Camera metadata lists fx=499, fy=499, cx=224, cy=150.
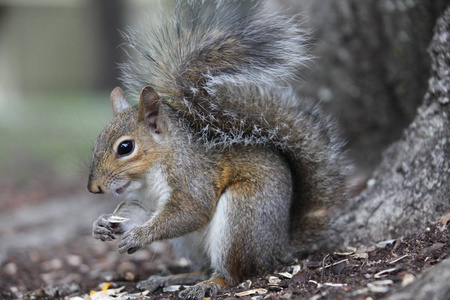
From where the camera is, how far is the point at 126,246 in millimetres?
1980

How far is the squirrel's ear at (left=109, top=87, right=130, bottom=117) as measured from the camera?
7.64 feet

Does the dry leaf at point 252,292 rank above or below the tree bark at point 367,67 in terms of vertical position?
below

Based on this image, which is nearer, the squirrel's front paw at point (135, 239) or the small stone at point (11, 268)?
the squirrel's front paw at point (135, 239)

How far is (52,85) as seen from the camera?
9344 millimetres

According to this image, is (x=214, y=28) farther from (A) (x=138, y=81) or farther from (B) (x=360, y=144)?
(B) (x=360, y=144)

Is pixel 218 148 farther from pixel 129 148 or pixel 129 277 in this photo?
pixel 129 277

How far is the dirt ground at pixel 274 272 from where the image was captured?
1656mm

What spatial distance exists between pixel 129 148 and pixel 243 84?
55cm

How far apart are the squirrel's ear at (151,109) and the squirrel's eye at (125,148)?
0.12 meters

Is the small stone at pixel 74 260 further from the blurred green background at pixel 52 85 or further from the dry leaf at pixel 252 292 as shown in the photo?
the blurred green background at pixel 52 85

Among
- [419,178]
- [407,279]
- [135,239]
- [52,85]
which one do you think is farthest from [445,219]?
[52,85]

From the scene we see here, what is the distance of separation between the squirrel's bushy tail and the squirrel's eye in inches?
11.3

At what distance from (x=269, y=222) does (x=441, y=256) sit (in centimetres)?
66

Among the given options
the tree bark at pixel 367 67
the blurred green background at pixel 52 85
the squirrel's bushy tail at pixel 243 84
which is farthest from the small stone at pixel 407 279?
the blurred green background at pixel 52 85
